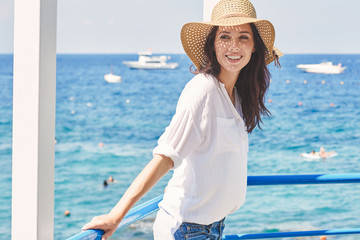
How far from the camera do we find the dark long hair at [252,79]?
5.04 ft

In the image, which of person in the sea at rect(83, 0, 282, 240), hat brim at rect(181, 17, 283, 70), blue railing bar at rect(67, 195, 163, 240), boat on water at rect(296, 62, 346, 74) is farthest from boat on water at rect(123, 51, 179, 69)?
blue railing bar at rect(67, 195, 163, 240)

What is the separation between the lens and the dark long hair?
154cm

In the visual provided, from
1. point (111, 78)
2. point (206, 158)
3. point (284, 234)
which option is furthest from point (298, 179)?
point (111, 78)

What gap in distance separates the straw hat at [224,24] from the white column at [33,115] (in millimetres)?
499

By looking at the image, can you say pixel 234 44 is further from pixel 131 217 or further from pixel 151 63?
pixel 151 63

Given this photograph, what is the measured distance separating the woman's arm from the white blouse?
8 centimetres

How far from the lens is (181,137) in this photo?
1.27m

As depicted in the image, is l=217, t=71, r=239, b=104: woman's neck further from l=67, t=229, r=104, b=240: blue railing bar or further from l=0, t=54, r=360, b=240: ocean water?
l=0, t=54, r=360, b=240: ocean water

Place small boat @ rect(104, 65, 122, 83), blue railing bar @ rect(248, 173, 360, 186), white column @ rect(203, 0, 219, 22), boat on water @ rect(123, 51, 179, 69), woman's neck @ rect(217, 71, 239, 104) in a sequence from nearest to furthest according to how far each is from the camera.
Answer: woman's neck @ rect(217, 71, 239, 104) → blue railing bar @ rect(248, 173, 360, 186) → white column @ rect(203, 0, 219, 22) → small boat @ rect(104, 65, 122, 83) → boat on water @ rect(123, 51, 179, 69)

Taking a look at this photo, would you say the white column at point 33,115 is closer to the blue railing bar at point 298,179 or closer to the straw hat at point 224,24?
the straw hat at point 224,24

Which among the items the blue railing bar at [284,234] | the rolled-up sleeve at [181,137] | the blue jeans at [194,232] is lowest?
the blue railing bar at [284,234]

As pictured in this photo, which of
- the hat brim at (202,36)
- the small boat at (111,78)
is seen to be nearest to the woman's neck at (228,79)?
the hat brim at (202,36)

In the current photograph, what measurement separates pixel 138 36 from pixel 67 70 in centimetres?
506

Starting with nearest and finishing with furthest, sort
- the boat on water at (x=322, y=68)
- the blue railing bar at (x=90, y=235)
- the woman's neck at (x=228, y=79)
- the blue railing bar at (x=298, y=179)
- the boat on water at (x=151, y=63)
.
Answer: the blue railing bar at (x=90, y=235)
the woman's neck at (x=228, y=79)
the blue railing bar at (x=298, y=179)
the boat on water at (x=322, y=68)
the boat on water at (x=151, y=63)
